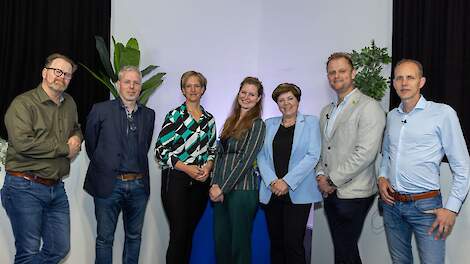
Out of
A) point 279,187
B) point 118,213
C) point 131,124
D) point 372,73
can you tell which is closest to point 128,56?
point 131,124

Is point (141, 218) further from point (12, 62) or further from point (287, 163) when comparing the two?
point (12, 62)

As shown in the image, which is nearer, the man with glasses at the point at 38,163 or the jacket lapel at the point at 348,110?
the man with glasses at the point at 38,163

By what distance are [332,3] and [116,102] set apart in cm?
267

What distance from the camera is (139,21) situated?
427cm

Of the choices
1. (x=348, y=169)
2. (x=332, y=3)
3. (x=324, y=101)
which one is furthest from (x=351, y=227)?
(x=332, y=3)

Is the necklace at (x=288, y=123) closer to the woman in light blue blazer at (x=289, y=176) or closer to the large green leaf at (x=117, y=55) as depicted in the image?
the woman in light blue blazer at (x=289, y=176)

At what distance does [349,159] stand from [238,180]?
29.6 inches

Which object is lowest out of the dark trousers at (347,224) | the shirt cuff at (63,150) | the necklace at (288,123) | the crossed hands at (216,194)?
the dark trousers at (347,224)

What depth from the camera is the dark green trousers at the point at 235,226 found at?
2.94 m

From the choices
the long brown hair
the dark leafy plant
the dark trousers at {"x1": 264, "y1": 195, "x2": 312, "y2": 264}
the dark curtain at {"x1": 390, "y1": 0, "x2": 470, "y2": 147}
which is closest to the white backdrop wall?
the dark curtain at {"x1": 390, "y1": 0, "x2": 470, "y2": 147}

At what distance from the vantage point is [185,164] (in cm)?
298

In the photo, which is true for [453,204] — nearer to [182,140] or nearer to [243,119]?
[243,119]

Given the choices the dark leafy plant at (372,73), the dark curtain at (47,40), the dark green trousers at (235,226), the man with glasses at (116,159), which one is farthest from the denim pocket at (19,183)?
the dark leafy plant at (372,73)

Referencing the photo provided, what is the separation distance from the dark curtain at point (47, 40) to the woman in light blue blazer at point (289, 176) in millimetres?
1800
